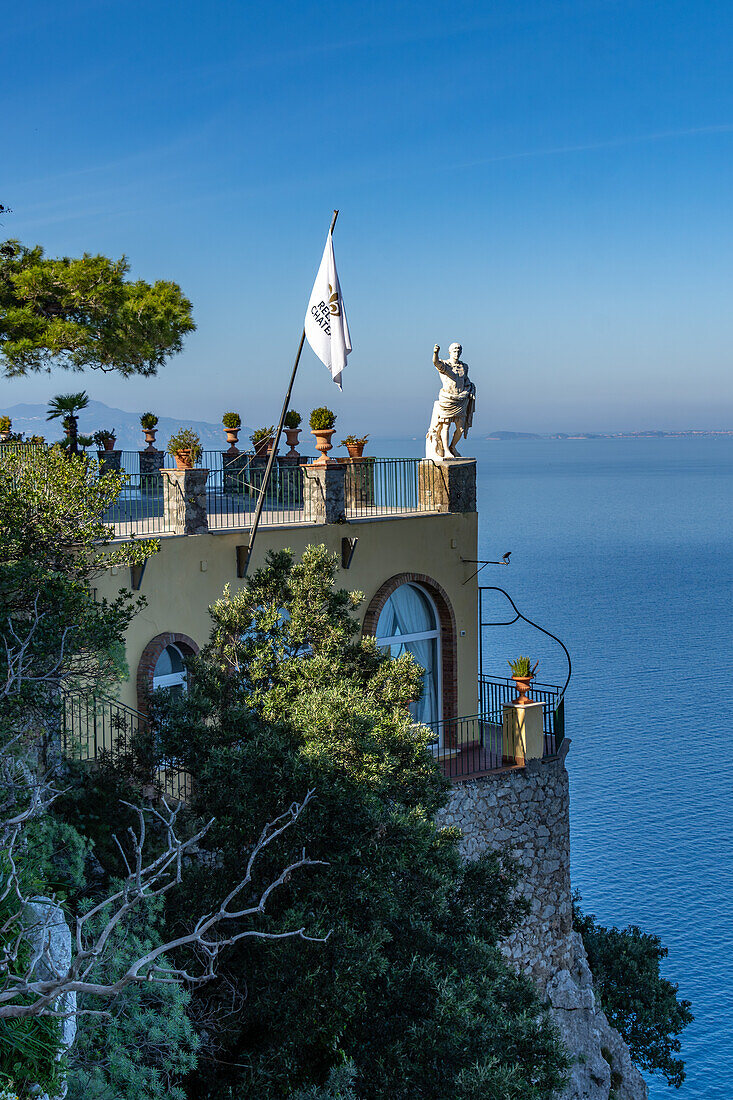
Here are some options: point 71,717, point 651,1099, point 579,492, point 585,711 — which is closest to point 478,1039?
point 71,717

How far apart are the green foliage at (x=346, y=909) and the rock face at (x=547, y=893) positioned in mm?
5817

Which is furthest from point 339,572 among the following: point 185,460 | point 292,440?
point 292,440

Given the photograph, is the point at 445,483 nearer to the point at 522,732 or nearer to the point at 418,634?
the point at 418,634

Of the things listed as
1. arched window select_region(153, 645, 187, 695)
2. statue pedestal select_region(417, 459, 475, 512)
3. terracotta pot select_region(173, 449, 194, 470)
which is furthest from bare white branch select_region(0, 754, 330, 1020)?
statue pedestal select_region(417, 459, 475, 512)

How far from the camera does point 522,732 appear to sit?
774 inches

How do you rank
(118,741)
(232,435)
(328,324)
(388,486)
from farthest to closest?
(232,435)
(388,486)
(328,324)
(118,741)

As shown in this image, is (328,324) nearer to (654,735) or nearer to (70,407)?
(70,407)

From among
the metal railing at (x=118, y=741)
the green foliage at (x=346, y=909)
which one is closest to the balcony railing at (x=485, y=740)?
the metal railing at (x=118, y=741)

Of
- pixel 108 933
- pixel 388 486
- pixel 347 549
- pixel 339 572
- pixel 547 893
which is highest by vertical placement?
pixel 388 486

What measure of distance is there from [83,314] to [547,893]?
47.4 feet

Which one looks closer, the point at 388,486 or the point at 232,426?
the point at 388,486

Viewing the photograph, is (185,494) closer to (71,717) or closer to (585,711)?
(71,717)

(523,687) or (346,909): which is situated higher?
(523,687)

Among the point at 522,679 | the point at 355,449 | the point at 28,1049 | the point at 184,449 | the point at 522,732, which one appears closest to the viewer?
the point at 28,1049
